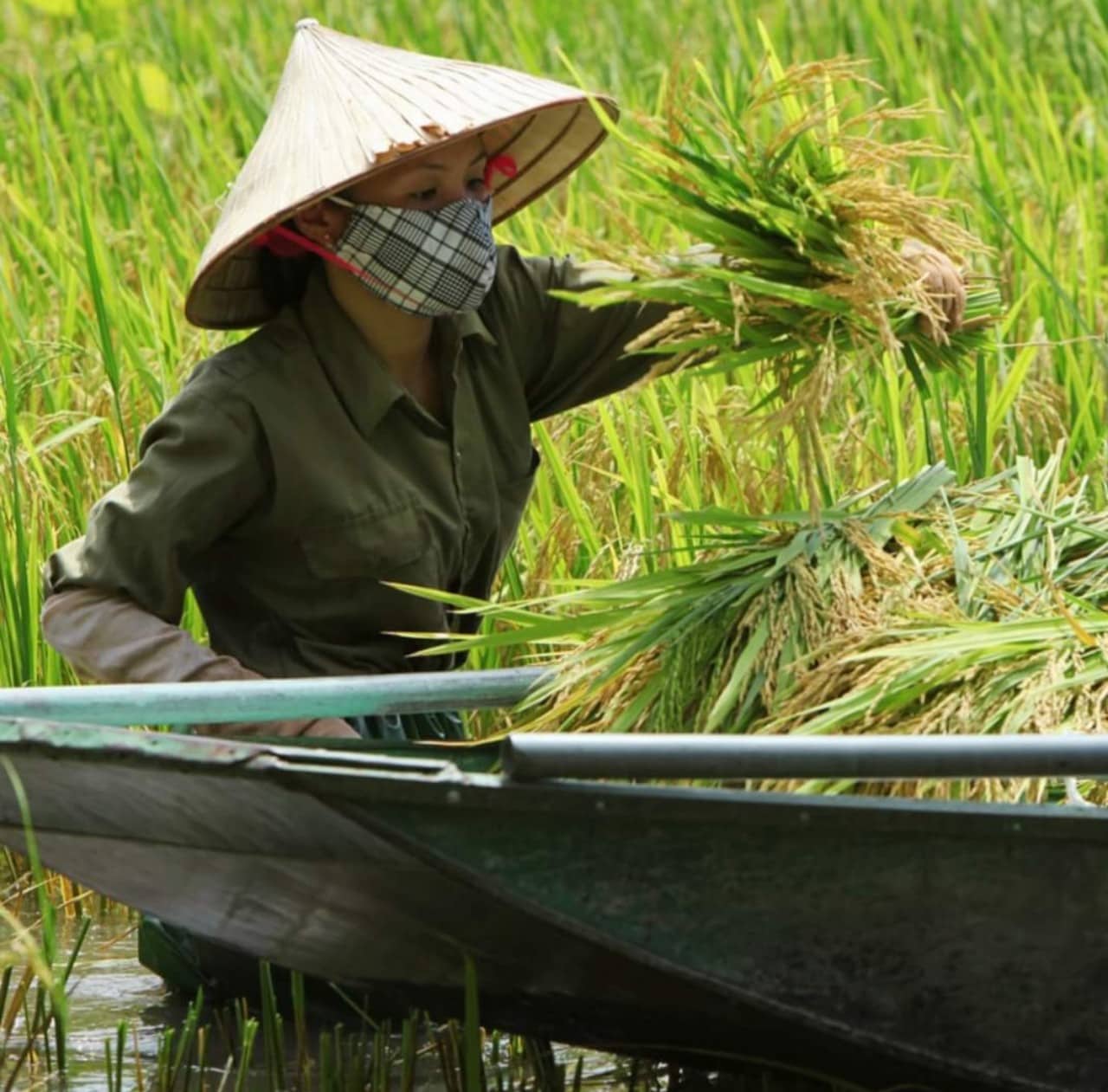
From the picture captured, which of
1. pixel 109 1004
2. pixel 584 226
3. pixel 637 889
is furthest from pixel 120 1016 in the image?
pixel 584 226

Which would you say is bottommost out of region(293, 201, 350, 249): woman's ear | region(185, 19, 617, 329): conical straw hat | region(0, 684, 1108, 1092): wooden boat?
region(0, 684, 1108, 1092): wooden boat

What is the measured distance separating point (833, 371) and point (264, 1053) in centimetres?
108

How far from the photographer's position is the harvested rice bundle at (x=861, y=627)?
220 centimetres

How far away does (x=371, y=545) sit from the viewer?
2.55 meters

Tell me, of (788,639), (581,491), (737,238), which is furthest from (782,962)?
(581,491)

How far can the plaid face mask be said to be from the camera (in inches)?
97.0

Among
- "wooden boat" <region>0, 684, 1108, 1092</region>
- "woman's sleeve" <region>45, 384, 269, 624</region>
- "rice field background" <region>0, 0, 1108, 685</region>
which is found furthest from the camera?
"rice field background" <region>0, 0, 1108, 685</region>

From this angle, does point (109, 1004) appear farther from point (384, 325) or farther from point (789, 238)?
point (789, 238)

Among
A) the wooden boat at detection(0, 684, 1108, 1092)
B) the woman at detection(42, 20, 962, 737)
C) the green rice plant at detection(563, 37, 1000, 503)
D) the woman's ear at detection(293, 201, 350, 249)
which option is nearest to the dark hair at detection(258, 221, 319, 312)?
the woman at detection(42, 20, 962, 737)

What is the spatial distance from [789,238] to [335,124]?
57 cm

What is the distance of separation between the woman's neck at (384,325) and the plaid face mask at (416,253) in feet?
0.29

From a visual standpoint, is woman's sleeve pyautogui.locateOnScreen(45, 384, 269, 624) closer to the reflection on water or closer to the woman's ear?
the woman's ear

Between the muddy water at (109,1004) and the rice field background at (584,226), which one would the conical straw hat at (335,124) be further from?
the muddy water at (109,1004)

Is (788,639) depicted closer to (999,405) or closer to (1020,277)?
(999,405)
